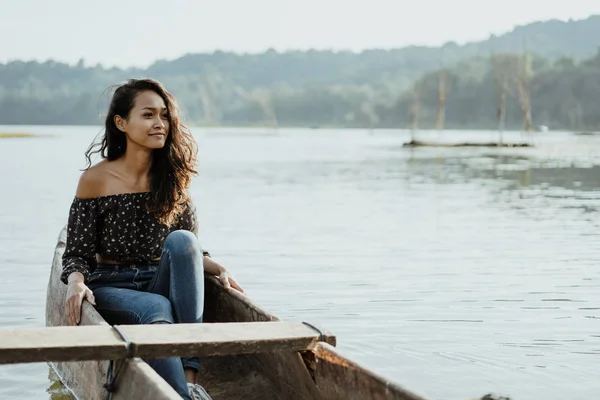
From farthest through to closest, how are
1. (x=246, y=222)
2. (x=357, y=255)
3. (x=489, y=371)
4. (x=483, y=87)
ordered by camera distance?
(x=483, y=87) < (x=246, y=222) < (x=357, y=255) < (x=489, y=371)

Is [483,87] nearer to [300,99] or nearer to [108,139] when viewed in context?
[300,99]

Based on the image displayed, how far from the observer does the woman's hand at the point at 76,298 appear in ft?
12.7

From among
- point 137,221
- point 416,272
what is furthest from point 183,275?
point 416,272

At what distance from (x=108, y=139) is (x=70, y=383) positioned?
110cm

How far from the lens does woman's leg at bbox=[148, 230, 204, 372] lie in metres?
3.90

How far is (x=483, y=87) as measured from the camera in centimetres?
8988

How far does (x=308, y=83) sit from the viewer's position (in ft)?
406

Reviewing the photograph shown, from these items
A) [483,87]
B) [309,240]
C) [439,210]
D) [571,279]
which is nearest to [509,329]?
[571,279]

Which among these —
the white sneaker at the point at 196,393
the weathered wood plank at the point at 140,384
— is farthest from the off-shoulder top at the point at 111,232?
the weathered wood plank at the point at 140,384

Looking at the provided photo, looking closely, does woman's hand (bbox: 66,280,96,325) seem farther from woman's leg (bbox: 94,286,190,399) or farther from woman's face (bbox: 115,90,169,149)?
woman's face (bbox: 115,90,169,149)

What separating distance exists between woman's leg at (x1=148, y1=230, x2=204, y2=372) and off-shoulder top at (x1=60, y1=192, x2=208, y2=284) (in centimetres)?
22

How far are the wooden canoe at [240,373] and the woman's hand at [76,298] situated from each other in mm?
42

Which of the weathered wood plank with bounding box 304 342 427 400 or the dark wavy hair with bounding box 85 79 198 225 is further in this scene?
the dark wavy hair with bounding box 85 79 198 225

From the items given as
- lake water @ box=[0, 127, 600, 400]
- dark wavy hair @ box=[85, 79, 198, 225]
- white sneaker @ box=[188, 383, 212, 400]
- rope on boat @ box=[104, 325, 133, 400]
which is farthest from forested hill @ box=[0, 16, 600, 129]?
rope on boat @ box=[104, 325, 133, 400]
